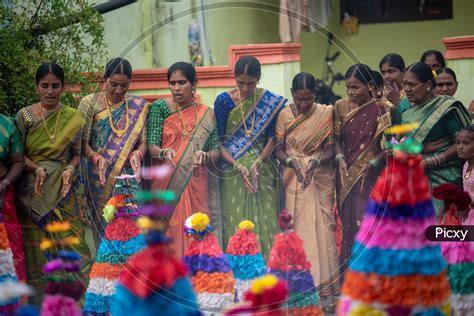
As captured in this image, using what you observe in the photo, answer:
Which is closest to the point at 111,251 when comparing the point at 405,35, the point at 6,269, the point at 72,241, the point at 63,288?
the point at 72,241

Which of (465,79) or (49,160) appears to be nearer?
(49,160)

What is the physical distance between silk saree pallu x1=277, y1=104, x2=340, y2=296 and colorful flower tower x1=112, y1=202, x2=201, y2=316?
1.84 m

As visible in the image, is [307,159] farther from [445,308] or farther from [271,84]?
[445,308]

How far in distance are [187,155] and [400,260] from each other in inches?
72.3

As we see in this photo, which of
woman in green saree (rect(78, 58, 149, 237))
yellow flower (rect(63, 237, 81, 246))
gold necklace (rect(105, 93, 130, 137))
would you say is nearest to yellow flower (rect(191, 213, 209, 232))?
woman in green saree (rect(78, 58, 149, 237))

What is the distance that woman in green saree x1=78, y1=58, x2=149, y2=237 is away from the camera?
6598mm

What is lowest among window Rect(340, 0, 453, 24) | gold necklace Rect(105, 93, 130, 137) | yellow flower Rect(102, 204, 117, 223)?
yellow flower Rect(102, 204, 117, 223)

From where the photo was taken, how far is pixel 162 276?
14.4ft

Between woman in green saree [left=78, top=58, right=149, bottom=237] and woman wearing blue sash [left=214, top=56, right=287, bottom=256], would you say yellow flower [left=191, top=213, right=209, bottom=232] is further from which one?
woman in green saree [left=78, top=58, right=149, bottom=237]

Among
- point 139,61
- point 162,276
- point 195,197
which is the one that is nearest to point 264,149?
point 195,197

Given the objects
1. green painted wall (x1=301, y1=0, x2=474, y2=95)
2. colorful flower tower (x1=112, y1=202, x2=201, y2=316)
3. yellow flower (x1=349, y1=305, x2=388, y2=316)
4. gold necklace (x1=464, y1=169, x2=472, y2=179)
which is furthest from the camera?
green painted wall (x1=301, y1=0, x2=474, y2=95)

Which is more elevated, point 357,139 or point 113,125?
point 113,125

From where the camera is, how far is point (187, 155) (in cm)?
643

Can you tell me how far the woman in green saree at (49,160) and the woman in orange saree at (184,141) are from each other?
667 mm
